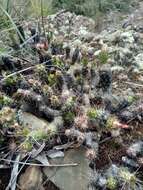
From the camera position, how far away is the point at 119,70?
2.43 m

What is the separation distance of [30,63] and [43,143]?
0.66 metres

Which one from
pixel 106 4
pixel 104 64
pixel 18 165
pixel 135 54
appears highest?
pixel 104 64

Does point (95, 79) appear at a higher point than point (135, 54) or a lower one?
higher

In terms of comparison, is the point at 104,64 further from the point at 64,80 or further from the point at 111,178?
the point at 111,178

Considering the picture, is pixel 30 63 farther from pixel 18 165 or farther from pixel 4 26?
pixel 18 165

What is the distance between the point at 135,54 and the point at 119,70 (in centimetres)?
45

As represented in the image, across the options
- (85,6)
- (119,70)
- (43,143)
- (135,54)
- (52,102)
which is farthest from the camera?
(85,6)

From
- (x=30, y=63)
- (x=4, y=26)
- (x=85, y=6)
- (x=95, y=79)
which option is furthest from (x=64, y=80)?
(x=85, y=6)

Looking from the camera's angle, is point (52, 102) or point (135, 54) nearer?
point (52, 102)

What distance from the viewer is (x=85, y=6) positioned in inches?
206

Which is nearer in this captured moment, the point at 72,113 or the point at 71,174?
the point at 71,174

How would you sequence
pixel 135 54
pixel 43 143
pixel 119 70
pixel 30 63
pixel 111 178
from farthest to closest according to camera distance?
pixel 135 54, pixel 119 70, pixel 30 63, pixel 43 143, pixel 111 178

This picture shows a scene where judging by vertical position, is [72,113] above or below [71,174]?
above

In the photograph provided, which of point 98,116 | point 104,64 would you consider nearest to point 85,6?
point 104,64
